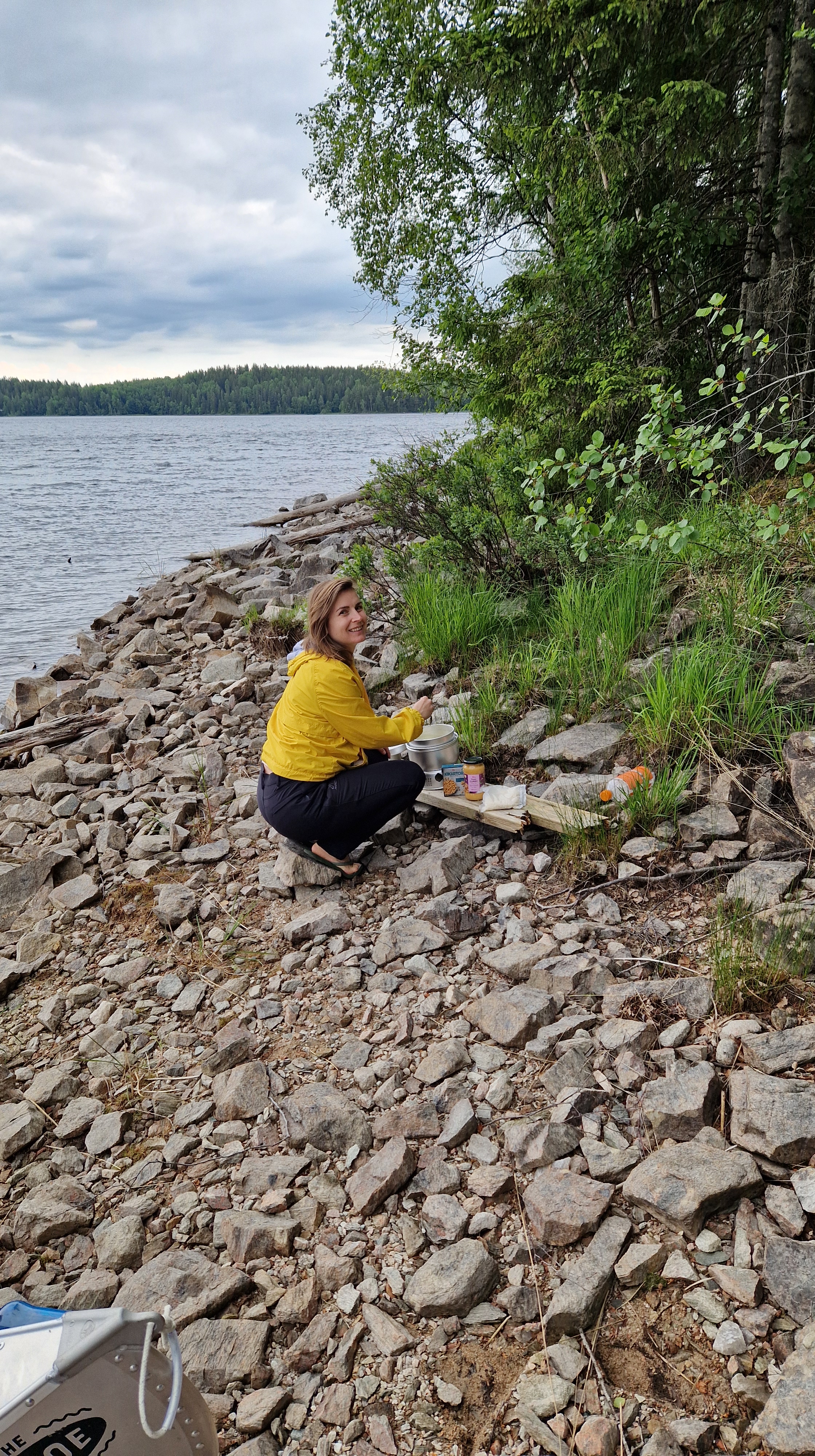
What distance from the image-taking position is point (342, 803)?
4.65 meters

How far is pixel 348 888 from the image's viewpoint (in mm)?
4652

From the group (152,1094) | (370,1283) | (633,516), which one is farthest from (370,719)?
(633,516)

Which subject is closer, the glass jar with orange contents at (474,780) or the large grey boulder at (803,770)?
the large grey boulder at (803,770)

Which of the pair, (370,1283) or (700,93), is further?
(700,93)

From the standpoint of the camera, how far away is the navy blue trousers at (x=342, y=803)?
4.64 m

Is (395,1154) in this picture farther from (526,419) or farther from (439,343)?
(439,343)

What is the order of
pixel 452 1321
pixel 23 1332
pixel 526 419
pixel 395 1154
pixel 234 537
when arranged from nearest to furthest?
pixel 23 1332
pixel 452 1321
pixel 395 1154
pixel 526 419
pixel 234 537

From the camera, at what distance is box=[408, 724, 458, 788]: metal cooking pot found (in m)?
5.11

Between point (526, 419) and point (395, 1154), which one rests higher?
point (526, 419)

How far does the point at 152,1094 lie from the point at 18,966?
1459mm

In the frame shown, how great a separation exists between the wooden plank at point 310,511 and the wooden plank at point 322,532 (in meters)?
3.33

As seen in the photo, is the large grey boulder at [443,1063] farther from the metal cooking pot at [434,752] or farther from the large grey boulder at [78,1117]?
the metal cooking pot at [434,752]

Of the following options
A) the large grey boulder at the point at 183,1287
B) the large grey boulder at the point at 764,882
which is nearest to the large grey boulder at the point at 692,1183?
the large grey boulder at the point at 764,882

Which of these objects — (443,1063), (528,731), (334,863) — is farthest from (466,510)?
(443,1063)
